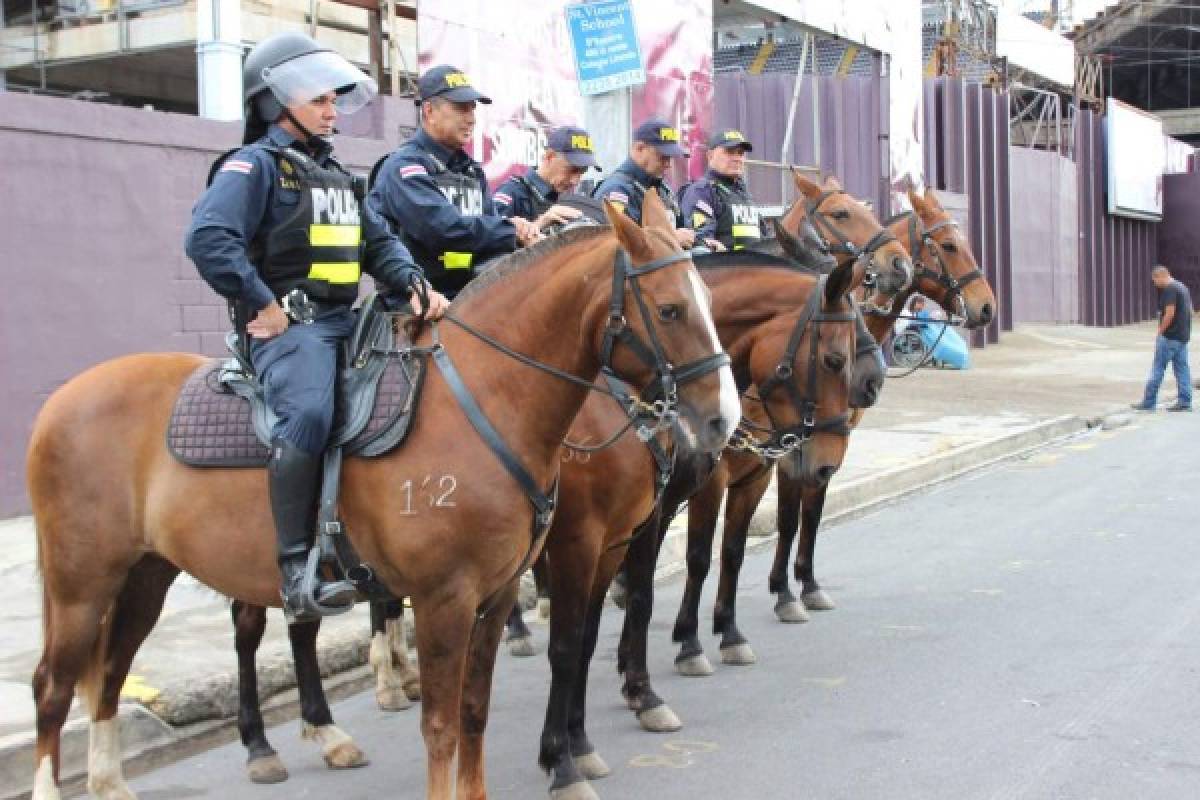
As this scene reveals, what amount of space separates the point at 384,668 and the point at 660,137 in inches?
121

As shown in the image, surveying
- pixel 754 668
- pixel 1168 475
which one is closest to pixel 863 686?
pixel 754 668

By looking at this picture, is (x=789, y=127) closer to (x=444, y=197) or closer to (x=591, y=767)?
(x=444, y=197)

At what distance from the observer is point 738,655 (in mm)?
7074

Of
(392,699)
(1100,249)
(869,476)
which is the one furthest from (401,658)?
(1100,249)

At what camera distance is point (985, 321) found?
10086 millimetres

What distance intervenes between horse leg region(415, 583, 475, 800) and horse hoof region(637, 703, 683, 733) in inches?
69.5

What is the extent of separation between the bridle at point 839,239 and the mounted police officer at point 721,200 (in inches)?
22.0

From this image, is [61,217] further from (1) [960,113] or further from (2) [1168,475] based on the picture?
(1) [960,113]

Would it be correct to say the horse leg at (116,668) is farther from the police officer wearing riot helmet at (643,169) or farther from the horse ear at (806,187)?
the horse ear at (806,187)

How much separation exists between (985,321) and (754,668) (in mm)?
4192

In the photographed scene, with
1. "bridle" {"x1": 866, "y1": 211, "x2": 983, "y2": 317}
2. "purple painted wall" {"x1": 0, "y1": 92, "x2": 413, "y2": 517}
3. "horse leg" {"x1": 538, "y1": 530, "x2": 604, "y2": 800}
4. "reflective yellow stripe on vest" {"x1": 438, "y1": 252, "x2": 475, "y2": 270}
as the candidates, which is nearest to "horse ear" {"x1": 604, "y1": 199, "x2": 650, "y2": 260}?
"horse leg" {"x1": 538, "y1": 530, "x2": 604, "y2": 800}

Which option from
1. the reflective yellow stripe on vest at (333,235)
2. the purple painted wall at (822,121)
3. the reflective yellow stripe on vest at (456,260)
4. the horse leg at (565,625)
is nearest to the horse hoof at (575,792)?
the horse leg at (565,625)

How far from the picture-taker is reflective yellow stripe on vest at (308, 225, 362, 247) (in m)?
4.78

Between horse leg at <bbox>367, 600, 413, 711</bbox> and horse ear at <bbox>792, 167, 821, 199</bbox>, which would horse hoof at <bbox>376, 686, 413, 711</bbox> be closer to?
horse leg at <bbox>367, 600, 413, 711</bbox>
